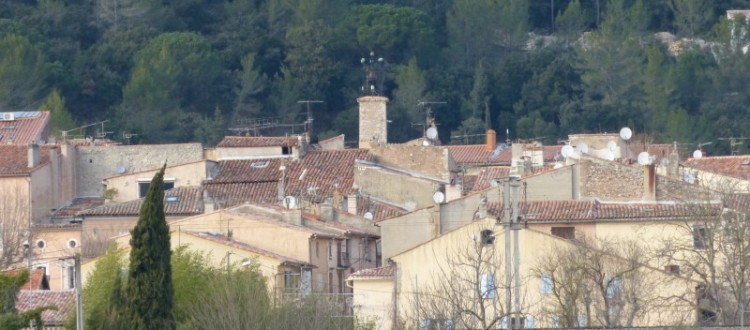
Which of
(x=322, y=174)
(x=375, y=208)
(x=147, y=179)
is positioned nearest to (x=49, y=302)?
(x=375, y=208)

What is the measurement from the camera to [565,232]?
3741 centimetres

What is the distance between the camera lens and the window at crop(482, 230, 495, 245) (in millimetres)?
34938

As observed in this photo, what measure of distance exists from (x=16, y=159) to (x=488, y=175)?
8.48 meters

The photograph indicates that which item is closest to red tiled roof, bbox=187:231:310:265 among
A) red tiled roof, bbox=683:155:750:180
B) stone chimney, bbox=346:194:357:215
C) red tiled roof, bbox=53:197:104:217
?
stone chimney, bbox=346:194:357:215

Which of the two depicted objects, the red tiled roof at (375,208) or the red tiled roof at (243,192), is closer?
the red tiled roof at (375,208)

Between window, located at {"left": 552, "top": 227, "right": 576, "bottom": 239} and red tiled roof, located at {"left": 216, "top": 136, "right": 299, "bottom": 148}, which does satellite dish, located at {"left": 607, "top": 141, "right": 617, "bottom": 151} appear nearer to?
red tiled roof, located at {"left": 216, "top": 136, "right": 299, "bottom": 148}

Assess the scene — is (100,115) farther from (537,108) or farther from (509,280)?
(509,280)

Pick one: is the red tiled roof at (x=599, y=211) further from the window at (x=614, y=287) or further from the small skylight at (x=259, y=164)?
the small skylight at (x=259, y=164)

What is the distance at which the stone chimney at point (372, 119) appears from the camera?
55.6 meters

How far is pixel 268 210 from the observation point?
135 ft

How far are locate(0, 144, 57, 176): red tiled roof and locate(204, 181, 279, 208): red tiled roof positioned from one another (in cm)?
344

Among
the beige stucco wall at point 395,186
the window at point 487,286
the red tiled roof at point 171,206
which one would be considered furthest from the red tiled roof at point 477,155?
the window at point 487,286

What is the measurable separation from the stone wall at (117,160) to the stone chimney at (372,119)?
4.23m

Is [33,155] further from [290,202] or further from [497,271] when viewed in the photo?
[497,271]
